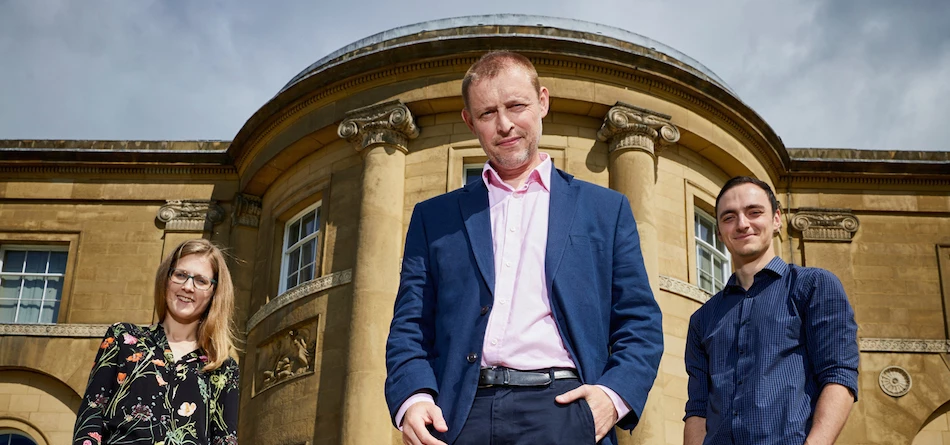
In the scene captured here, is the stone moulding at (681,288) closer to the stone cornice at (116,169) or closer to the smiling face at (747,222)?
the stone cornice at (116,169)

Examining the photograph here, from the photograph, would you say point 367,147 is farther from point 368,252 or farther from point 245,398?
point 245,398

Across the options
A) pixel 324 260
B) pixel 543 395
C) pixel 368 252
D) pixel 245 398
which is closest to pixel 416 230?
pixel 543 395

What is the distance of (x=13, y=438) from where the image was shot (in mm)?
18328

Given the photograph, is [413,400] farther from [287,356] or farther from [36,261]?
[36,261]

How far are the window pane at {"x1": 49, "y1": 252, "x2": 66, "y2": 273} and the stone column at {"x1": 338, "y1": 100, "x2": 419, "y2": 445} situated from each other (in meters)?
7.25

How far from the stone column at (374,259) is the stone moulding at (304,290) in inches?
19.0

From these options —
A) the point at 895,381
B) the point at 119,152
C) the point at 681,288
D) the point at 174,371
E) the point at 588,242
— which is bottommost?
→ the point at 174,371

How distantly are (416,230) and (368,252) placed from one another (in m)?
11.2

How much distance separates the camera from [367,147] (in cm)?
1578

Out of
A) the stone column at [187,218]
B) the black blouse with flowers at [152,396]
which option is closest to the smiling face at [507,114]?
the black blouse with flowers at [152,396]

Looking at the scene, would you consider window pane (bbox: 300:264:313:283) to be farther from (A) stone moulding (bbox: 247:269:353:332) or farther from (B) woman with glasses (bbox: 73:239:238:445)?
(B) woman with glasses (bbox: 73:239:238:445)

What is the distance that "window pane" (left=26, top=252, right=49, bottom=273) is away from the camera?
19591 mm

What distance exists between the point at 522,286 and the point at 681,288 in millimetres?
12257

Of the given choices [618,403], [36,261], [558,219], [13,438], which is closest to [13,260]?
[36,261]
